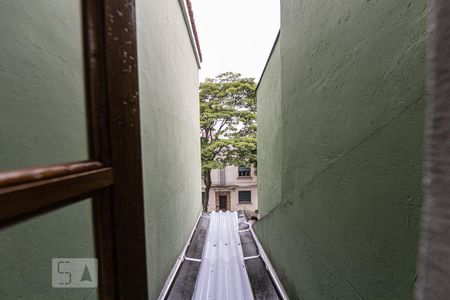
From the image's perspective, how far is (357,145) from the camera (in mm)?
1135

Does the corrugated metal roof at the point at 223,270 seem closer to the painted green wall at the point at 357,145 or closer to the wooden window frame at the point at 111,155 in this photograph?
the painted green wall at the point at 357,145

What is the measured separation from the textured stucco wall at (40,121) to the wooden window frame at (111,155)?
19 cm

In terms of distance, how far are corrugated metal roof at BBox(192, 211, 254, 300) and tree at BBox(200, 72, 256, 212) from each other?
5.70 m

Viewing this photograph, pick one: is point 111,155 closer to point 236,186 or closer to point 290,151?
point 290,151

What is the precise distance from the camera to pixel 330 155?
141cm

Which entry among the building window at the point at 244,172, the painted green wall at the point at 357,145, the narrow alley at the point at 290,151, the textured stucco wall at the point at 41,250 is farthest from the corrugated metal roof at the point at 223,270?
the building window at the point at 244,172

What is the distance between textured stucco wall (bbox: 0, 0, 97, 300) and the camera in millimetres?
764

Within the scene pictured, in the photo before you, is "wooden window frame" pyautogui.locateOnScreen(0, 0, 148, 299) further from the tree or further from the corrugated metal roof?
the tree

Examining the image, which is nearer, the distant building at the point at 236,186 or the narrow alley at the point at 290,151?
the narrow alley at the point at 290,151

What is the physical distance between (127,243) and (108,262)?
0.21 feet

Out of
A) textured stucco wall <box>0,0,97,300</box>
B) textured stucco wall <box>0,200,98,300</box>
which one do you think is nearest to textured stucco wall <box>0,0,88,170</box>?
textured stucco wall <box>0,0,97,300</box>

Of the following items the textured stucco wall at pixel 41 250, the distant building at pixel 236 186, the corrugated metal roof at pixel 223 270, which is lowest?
the distant building at pixel 236 186

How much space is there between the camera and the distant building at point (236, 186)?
54.9 ft

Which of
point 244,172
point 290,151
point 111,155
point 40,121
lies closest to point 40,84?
point 40,121
